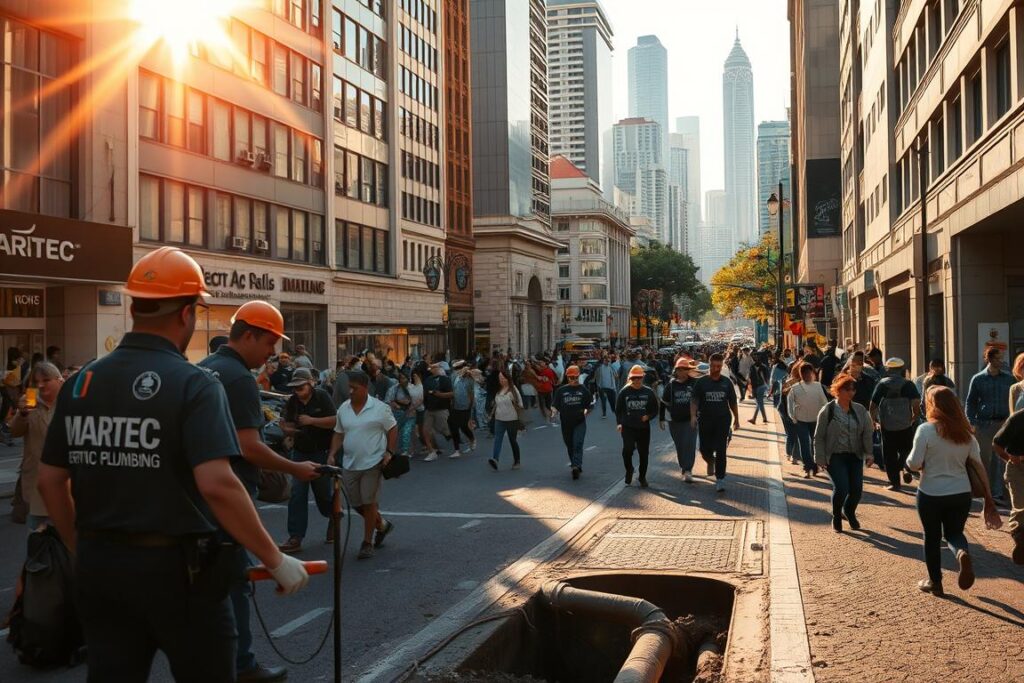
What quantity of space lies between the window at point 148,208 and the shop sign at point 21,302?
12.1ft

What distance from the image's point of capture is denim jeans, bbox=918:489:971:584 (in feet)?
25.5

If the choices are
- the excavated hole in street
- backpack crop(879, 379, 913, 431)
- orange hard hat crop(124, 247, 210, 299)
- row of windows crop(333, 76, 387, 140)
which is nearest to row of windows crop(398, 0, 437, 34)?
row of windows crop(333, 76, 387, 140)

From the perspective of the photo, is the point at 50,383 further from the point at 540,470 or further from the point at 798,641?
the point at 540,470

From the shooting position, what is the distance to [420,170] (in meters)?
55.3

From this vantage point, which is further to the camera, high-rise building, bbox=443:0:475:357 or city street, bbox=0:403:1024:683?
high-rise building, bbox=443:0:475:357

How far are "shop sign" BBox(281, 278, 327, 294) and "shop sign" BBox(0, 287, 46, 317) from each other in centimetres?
1163

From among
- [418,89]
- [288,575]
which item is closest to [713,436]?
[288,575]

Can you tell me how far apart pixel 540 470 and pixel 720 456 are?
12.6ft

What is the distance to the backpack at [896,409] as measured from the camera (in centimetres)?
1362

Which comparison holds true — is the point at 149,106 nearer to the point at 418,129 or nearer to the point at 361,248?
the point at 361,248

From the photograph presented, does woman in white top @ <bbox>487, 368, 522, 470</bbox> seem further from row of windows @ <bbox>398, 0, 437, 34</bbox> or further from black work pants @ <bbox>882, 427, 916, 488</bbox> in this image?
row of windows @ <bbox>398, 0, 437, 34</bbox>

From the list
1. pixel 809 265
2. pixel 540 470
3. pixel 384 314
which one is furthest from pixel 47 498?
pixel 809 265

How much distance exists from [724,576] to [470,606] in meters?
2.19

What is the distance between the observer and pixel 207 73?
32.8m
